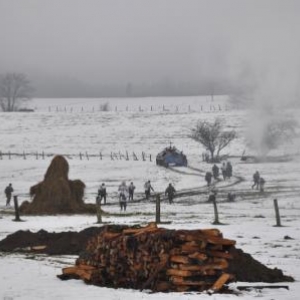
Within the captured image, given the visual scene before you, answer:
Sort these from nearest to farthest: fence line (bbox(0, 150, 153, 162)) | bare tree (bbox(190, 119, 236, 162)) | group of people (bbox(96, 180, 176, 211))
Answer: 1. group of people (bbox(96, 180, 176, 211))
2. bare tree (bbox(190, 119, 236, 162))
3. fence line (bbox(0, 150, 153, 162))

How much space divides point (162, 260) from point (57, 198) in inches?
950

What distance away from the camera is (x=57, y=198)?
116 feet

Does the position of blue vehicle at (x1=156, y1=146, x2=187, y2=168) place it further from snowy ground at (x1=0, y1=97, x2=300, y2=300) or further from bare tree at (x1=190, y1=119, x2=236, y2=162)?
bare tree at (x1=190, y1=119, x2=236, y2=162)

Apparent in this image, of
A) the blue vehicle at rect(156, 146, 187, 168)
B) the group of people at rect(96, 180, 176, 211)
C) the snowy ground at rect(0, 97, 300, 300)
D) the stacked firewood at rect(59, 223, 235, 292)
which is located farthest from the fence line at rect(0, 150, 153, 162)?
the stacked firewood at rect(59, 223, 235, 292)

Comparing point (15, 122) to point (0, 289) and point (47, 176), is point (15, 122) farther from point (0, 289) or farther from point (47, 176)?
point (0, 289)

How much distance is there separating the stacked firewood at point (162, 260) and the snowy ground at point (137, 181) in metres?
0.41

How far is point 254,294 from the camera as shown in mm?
11422

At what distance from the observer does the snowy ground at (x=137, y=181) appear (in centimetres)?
1366

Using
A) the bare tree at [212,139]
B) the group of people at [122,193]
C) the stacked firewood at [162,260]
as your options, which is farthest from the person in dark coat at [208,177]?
the stacked firewood at [162,260]

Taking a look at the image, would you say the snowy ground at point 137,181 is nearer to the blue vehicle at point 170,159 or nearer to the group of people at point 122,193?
the group of people at point 122,193

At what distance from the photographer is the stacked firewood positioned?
1173 cm

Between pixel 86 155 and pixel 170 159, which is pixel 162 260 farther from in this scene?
pixel 86 155

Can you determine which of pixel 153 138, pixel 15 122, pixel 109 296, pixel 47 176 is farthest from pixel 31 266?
pixel 15 122

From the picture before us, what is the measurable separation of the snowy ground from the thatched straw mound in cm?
155
